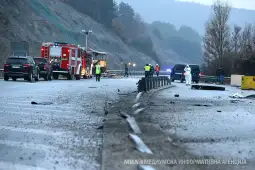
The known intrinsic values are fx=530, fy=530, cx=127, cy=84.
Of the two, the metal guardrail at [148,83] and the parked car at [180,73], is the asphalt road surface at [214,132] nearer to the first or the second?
the metal guardrail at [148,83]

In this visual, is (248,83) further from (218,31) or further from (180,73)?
(218,31)

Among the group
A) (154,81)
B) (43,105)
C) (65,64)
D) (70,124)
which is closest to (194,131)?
(70,124)

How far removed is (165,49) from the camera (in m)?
191

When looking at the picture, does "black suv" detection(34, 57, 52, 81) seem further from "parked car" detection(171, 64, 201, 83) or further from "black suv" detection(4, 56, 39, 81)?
"parked car" detection(171, 64, 201, 83)

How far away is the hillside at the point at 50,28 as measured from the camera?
6444cm

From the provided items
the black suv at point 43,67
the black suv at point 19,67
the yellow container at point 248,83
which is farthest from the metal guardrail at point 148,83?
the black suv at point 43,67

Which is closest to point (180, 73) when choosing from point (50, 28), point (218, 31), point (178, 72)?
point (178, 72)

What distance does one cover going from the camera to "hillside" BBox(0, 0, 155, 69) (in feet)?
211

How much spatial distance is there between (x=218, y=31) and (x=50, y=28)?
24.8 meters

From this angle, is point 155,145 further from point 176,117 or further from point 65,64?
point 65,64

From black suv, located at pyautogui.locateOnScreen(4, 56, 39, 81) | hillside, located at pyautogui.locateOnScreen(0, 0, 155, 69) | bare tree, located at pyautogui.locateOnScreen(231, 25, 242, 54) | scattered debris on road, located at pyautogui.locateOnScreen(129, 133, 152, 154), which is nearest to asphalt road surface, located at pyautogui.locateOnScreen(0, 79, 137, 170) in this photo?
scattered debris on road, located at pyautogui.locateOnScreen(129, 133, 152, 154)

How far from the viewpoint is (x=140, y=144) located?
7613mm

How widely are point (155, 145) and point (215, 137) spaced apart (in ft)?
6.93

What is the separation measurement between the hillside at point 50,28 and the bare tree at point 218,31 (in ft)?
74.7
